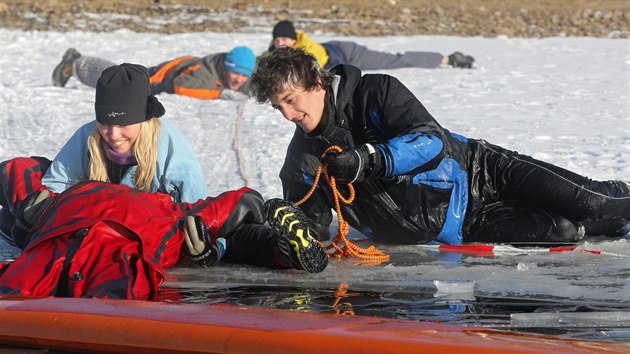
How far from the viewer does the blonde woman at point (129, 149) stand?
440cm

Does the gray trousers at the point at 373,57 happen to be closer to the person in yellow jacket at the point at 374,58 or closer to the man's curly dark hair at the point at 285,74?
the person in yellow jacket at the point at 374,58

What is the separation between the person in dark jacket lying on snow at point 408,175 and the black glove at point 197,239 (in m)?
0.53

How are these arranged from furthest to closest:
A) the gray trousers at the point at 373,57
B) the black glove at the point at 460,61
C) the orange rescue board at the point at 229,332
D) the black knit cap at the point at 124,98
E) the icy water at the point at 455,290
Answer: the black glove at the point at 460,61 < the gray trousers at the point at 373,57 < the black knit cap at the point at 124,98 < the icy water at the point at 455,290 < the orange rescue board at the point at 229,332

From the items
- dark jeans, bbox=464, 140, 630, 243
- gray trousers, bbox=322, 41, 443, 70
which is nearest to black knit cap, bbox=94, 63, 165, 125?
dark jeans, bbox=464, 140, 630, 243

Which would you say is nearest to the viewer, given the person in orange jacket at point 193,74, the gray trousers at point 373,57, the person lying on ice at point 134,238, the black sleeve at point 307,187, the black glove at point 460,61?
the person lying on ice at point 134,238

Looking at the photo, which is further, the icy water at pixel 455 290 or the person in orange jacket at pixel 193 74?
the person in orange jacket at pixel 193 74

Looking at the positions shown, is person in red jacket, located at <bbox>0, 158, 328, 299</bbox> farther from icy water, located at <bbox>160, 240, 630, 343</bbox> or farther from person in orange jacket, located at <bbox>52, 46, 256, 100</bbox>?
person in orange jacket, located at <bbox>52, 46, 256, 100</bbox>

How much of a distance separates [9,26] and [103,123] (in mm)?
10640

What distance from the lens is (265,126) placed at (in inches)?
318

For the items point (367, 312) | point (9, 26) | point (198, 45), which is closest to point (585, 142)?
point (367, 312)

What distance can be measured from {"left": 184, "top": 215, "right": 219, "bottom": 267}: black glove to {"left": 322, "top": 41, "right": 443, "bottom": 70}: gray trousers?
20.8 feet

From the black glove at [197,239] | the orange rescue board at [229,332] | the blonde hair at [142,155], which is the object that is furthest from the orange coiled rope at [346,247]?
the orange rescue board at [229,332]

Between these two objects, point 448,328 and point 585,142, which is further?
point 585,142

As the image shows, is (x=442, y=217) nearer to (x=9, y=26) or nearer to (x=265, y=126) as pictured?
(x=265, y=126)
